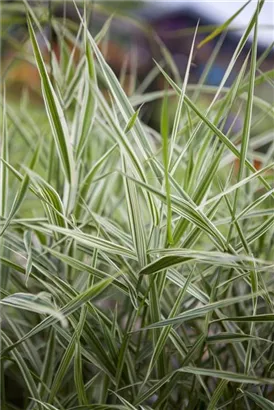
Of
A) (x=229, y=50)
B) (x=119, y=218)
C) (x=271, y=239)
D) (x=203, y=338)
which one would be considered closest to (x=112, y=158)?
(x=119, y=218)

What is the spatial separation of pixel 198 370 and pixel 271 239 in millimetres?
217

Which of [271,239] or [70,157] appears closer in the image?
[70,157]

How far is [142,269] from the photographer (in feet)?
1.44

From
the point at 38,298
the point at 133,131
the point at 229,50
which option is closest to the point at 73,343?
the point at 38,298

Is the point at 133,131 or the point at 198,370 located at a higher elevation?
the point at 133,131

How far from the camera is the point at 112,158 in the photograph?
791 mm

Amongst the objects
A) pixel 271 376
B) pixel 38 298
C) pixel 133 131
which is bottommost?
pixel 271 376

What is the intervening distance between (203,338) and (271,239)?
0.19 meters

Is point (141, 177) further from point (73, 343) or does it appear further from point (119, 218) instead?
point (119, 218)

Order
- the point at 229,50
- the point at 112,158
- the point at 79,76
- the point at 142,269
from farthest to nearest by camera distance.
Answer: the point at 229,50
the point at 112,158
the point at 79,76
the point at 142,269

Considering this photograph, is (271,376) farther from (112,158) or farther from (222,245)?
(112,158)

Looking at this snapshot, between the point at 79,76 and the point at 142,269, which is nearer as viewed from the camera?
the point at 142,269

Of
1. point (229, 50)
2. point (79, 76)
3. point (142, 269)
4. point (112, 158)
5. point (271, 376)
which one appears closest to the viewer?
point (142, 269)

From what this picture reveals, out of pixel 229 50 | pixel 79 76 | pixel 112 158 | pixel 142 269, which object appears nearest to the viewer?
pixel 142 269
